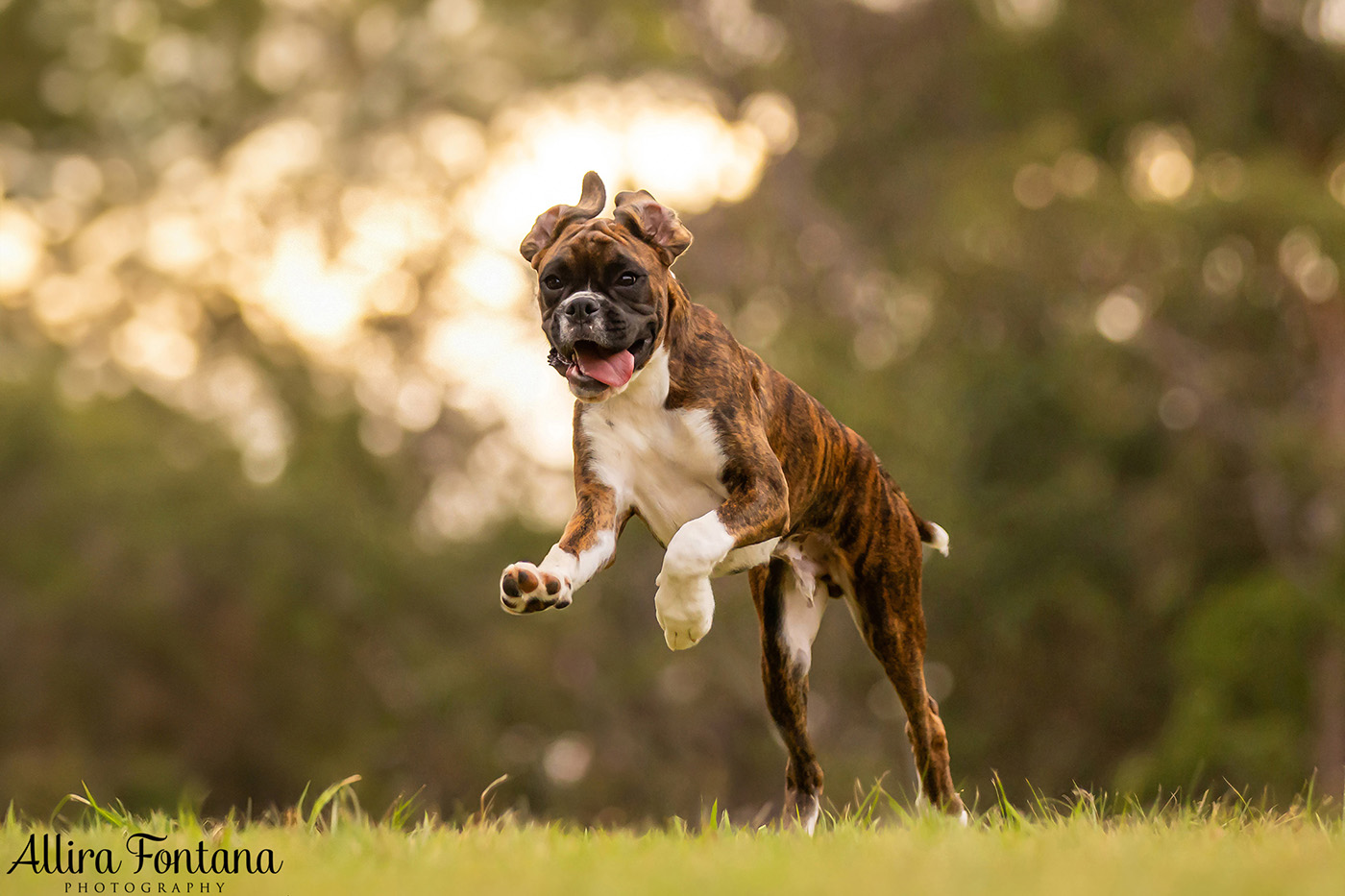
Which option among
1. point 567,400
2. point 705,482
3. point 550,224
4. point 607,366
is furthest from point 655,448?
point 567,400

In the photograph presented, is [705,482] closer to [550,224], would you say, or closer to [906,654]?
[550,224]

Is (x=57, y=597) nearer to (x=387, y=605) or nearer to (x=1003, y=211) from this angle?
(x=387, y=605)

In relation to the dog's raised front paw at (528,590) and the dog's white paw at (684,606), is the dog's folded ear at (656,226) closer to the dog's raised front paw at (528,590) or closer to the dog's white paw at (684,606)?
the dog's white paw at (684,606)

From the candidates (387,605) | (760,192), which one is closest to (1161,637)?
(760,192)

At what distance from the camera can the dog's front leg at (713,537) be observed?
5.41 metres

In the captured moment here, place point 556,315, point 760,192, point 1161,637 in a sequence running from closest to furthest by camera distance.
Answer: point 556,315
point 1161,637
point 760,192

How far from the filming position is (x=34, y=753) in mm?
26156

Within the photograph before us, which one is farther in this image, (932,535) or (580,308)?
(932,535)

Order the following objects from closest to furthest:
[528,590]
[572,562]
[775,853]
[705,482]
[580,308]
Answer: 1. [775,853]
2. [528,590]
3. [572,562]
4. [580,308]
5. [705,482]

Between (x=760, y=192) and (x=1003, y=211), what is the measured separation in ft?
18.2

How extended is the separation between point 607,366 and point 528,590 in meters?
0.95

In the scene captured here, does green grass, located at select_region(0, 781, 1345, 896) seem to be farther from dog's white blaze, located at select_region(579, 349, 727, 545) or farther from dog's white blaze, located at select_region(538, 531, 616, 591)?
dog's white blaze, located at select_region(579, 349, 727, 545)

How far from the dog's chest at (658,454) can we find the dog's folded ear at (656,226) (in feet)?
2.03

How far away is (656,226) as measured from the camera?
605 centimetres
